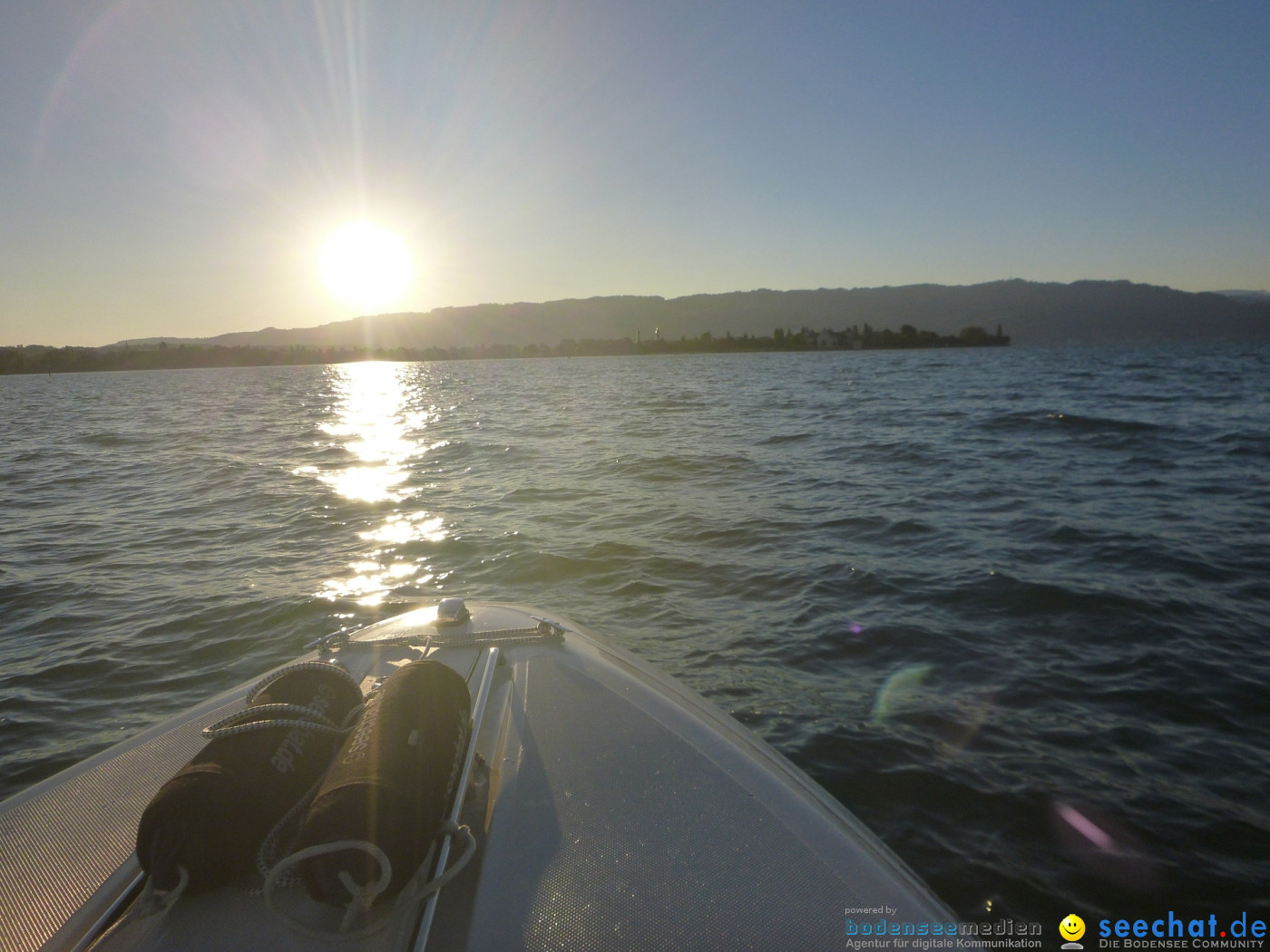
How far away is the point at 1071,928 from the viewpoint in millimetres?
2781

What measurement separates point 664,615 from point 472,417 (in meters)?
19.3

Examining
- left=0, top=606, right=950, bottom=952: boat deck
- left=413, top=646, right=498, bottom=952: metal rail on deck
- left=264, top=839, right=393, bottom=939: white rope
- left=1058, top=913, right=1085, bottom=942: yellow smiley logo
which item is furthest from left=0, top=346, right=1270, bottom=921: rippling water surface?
left=264, top=839, right=393, bottom=939: white rope

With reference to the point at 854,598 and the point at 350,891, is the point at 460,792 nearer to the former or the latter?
the point at 350,891

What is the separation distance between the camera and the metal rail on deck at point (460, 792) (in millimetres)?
1636

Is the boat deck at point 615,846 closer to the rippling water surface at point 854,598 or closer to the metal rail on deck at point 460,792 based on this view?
the metal rail on deck at point 460,792

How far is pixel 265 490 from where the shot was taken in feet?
39.0

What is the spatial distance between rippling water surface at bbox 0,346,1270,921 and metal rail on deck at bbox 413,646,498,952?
1.86 m

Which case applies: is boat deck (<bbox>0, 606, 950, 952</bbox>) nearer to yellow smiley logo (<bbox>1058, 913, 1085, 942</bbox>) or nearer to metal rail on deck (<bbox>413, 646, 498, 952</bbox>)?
metal rail on deck (<bbox>413, 646, 498, 952</bbox>)

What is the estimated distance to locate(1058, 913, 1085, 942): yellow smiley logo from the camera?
Result: 275 centimetres

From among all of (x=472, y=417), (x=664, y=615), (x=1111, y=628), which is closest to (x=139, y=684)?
(x=664, y=615)

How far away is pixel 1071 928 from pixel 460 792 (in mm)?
2428

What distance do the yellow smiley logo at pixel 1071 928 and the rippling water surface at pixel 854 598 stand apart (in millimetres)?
43

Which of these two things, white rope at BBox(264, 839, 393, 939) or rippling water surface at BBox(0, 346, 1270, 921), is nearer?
white rope at BBox(264, 839, 393, 939)

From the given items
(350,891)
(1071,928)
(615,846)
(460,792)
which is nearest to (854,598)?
(1071,928)
